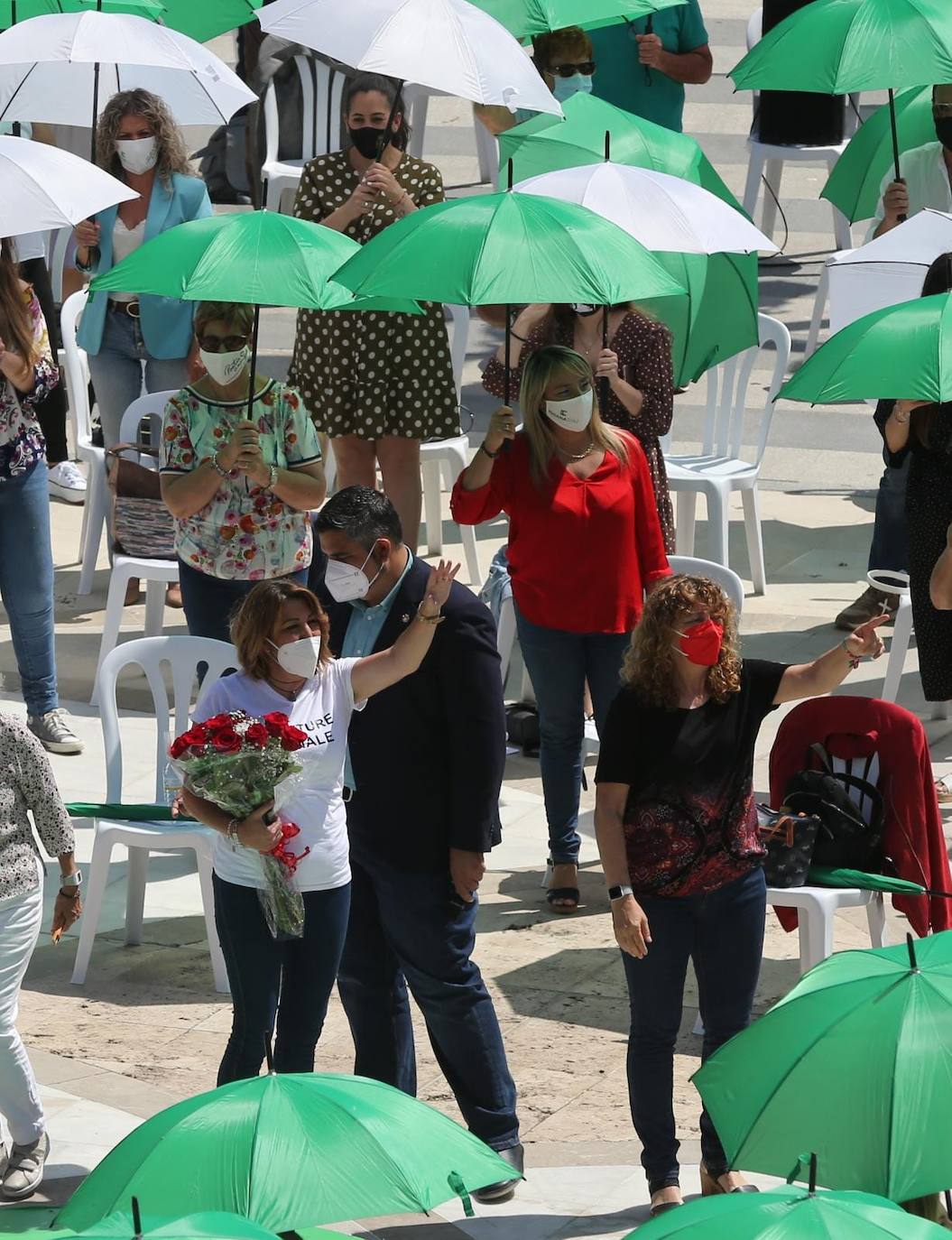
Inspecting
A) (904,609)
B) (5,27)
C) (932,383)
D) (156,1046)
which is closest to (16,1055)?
(156,1046)

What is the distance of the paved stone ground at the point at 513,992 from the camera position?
6137 mm

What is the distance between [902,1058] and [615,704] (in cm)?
159

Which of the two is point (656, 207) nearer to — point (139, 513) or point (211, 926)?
point (139, 513)

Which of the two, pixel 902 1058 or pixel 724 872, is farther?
pixel 724 872

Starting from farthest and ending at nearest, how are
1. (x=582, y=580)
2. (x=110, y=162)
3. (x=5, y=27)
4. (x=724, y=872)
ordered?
(x=5, y=27), (x=110, y=162), (x=582, y=580), (x=724, y=872)

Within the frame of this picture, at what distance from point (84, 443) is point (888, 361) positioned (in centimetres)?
462

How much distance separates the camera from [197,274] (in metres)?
7.50

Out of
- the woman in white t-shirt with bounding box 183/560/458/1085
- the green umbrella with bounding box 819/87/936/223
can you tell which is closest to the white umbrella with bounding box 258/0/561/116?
the green umbrella with bounding box 819/87/936/223

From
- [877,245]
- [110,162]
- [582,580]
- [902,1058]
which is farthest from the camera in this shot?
[110,162]

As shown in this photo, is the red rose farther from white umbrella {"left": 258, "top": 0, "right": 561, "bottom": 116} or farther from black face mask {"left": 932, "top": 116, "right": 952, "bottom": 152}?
black face mask {"left": 932, "top": 116, "right": 952, "bottom": 152}

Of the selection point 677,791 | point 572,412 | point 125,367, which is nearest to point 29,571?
point 125,367

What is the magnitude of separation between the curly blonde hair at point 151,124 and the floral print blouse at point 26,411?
1.35 m

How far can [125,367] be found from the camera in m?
9.82

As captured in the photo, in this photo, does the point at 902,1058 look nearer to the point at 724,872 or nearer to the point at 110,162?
the point at 724,872
